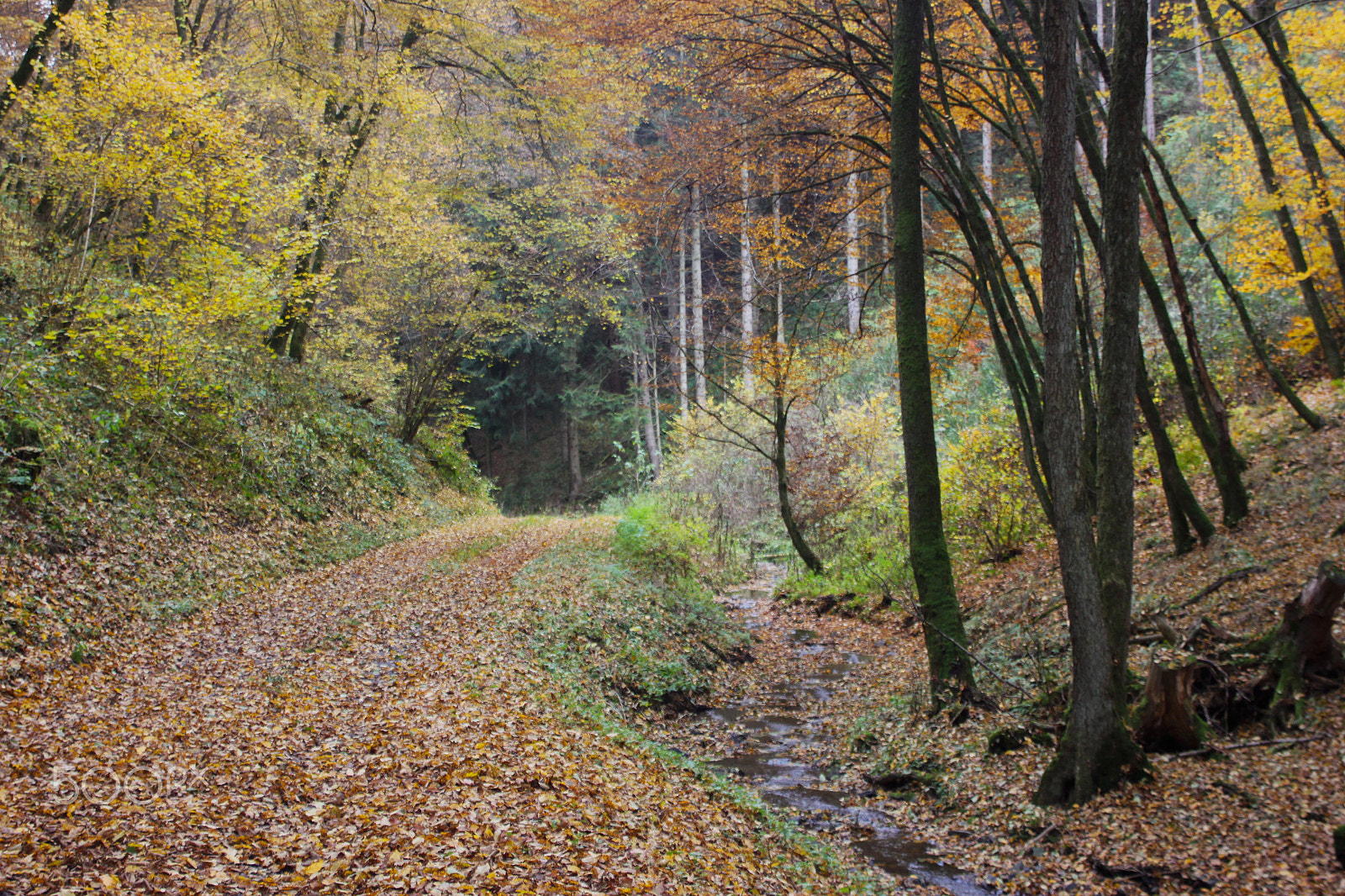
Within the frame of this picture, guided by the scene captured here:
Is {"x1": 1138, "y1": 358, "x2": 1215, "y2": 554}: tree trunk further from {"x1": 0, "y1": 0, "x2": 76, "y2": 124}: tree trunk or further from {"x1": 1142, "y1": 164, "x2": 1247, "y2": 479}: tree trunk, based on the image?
{"x1": 0, "y1": 0, "x2": 76, "y2": 124}: tree trunk

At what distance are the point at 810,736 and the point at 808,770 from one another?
842mm

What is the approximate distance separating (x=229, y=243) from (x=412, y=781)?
975 centimetres

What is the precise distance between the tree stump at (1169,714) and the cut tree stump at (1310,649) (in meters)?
0.48

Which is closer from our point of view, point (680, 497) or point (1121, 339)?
point (1121, 339)

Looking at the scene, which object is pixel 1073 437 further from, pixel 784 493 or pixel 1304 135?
pixel 784 493

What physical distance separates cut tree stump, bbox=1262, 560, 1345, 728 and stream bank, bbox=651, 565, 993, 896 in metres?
2.50

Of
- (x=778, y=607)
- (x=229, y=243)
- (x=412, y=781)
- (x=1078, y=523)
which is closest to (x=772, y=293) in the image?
(x=778, y=607)

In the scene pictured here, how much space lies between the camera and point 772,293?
11.7m

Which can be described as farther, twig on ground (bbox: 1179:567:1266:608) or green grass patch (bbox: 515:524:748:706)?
green grass patch (bbox: 515:524:748:706)

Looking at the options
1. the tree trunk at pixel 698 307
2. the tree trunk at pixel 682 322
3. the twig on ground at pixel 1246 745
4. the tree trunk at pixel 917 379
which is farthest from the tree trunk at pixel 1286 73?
the tree trunk at pixel 682 322

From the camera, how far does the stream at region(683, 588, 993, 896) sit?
5156 mm

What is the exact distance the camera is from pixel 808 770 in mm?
6820

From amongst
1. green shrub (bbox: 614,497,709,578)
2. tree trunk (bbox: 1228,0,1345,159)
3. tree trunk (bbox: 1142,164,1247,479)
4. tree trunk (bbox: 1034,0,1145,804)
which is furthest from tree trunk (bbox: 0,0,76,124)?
tree trunk (bbox: 1228,0,1345,159)

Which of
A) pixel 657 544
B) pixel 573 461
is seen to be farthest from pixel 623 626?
pixel 573 461
